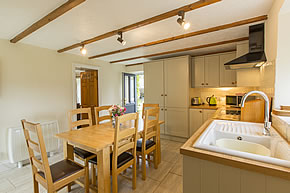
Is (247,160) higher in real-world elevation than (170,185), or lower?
higher

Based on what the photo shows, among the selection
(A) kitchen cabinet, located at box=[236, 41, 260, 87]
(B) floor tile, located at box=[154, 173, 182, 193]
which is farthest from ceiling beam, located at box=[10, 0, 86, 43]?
(A) kitchen cabinet, located at box=[236, 41, 260, 87]

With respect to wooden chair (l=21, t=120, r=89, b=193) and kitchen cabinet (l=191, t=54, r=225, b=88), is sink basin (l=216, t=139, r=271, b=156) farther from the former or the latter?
kitchen cabinet (l=191, t=54, r=225, b=88)

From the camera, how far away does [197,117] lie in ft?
10.8

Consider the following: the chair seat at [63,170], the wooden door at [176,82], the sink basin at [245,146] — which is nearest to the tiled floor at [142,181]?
the chair seat at [63,170]

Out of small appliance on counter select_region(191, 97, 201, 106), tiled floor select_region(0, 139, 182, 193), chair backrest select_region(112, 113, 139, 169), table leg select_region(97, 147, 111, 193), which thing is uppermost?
small appliance on counter select_region(191, 97, 201, 106)

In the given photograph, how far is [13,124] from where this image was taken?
2537 mm

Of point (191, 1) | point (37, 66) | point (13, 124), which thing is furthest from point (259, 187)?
point (37, 66)

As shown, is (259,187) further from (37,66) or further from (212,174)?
(37,66)

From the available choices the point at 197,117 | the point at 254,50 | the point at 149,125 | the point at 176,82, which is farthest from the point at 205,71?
the point at 149,125

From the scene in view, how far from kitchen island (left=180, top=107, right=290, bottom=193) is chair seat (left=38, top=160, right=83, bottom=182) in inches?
46.3

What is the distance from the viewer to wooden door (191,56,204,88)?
3553 millimetres

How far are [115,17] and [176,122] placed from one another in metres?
2.79

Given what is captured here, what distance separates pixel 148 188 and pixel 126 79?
3.66 m

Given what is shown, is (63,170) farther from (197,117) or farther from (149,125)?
(197,117)
